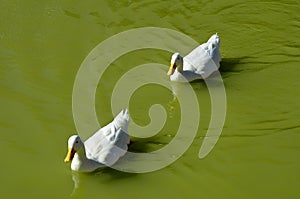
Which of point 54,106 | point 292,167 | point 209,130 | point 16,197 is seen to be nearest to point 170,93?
point 209,130

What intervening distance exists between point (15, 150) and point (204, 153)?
2338mm

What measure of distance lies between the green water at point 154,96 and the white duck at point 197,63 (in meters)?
0.22

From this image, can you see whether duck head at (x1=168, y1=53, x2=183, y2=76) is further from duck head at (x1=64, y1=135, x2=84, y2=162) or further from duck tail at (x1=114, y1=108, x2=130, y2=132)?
duck head at (x1=64, y1=135, x2=84, y2=162)

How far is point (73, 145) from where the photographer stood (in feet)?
19.6

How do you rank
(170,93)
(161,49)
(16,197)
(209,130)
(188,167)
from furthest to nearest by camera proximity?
(161,49) < (170,93) < (209,130) < (188,167) < (16,197)

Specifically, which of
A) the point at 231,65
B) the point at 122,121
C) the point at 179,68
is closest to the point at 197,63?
the point at 179,68

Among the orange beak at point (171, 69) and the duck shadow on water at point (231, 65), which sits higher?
the orange beak at point (171, 69)

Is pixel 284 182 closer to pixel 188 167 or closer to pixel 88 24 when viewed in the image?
pixel 188 167

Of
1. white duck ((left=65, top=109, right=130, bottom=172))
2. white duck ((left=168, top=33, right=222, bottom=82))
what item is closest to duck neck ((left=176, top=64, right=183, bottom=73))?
white duck ((left=168, top=33, right=222, bottom=82))

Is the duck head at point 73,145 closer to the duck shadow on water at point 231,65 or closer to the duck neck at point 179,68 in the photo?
the duck neck at point 179,68

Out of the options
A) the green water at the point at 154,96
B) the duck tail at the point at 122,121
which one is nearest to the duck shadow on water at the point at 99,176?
the green water at the point at 154,96

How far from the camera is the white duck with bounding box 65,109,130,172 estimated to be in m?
6.04

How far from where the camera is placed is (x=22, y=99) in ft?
24.1

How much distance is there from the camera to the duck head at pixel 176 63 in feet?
25.7
